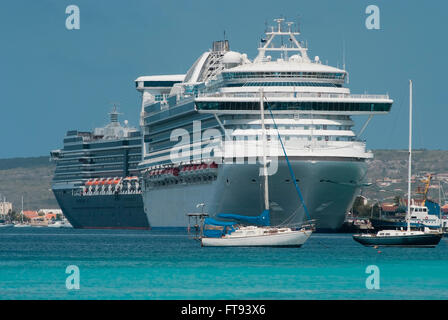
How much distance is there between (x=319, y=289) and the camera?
1907 inches

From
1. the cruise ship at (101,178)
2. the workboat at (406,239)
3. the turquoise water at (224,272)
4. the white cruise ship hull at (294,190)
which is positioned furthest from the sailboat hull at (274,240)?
the cruise ship at (101,178)

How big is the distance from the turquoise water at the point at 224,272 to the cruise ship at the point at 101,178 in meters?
56.5

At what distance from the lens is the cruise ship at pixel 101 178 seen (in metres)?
137

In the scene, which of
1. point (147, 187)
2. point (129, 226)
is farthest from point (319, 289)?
point (129, 226)

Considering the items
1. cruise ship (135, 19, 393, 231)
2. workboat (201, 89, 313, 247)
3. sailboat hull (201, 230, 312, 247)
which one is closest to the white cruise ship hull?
cruise ship (135, 19, 393, 231)

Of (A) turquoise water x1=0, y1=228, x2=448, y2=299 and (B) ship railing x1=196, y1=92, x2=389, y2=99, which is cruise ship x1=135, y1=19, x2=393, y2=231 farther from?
(A) turquoise water x1=0, y1=228, x2=448, y2=299

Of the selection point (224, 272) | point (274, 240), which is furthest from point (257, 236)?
point (224, 272)

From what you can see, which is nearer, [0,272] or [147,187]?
[0,272]

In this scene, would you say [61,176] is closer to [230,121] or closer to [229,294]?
[230,121]

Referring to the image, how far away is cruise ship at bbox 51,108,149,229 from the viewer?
137 metres

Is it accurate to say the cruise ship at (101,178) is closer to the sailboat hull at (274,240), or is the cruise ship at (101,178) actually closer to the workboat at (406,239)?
the workboat at (406,239)

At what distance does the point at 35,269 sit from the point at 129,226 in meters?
76.9

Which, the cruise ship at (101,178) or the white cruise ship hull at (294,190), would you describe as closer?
the white cruise ship hull at (294,190)

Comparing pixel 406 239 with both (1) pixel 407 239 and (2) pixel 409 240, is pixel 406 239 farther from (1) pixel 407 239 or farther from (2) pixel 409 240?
(2) pixel 409 240
